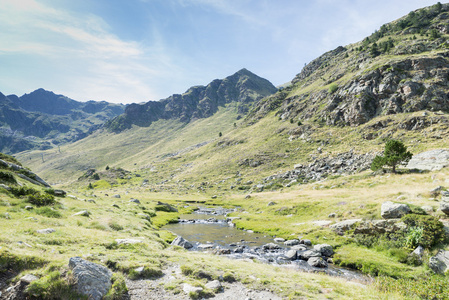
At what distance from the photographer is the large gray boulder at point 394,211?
2770cm

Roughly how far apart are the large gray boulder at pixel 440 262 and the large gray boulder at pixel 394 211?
7.31m

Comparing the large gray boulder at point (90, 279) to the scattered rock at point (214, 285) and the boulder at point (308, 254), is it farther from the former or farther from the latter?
the boulder at point (308, 254)

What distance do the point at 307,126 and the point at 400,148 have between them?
86754 mm

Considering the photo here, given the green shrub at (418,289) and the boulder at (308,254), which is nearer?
the green shrub at (418,289)

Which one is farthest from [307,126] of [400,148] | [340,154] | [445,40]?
[445,40]

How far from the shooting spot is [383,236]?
27203 mm

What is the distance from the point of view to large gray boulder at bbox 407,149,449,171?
5127 centimetres

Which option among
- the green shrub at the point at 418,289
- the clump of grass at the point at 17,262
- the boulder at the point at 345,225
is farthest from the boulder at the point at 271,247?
the clump of grass at the point at 17,262

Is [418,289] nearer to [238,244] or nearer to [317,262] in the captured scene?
[317,262]

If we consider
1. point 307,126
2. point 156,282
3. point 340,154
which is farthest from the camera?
point 307,126

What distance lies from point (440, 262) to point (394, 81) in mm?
125953

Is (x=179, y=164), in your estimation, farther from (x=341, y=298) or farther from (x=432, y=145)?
(x=341, y=298)

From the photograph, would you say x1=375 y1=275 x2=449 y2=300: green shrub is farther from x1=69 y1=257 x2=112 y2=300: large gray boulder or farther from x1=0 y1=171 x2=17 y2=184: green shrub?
x1=0 y1=171 x2=17 y2=184: green shrub

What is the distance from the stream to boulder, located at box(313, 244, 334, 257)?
2375mm
